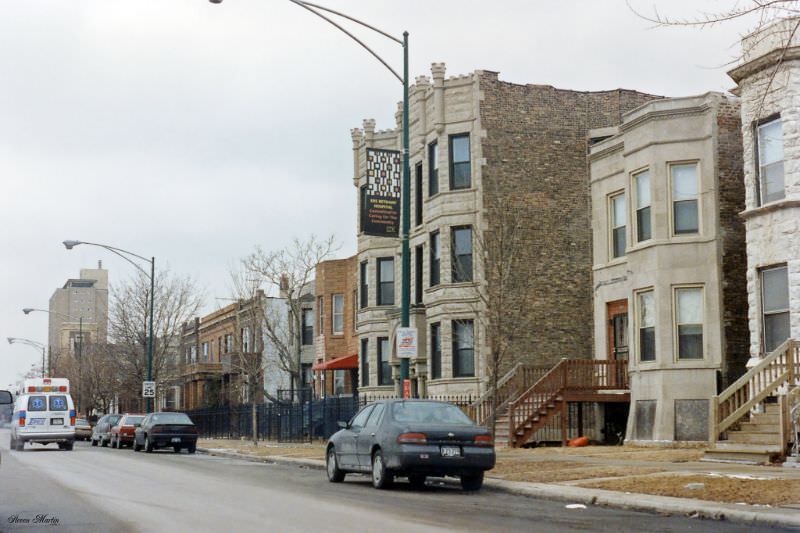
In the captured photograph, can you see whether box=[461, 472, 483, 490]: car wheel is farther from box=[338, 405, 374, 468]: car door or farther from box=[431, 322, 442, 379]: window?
box=[431, 322, 442, 379]: window

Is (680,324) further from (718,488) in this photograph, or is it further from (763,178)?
(718,488)

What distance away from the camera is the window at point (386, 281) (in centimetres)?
4303

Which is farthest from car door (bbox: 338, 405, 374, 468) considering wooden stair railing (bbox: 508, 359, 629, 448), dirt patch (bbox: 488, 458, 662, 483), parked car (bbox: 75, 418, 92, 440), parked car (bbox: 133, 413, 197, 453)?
parked car (bbox: 75, 418, 92, 440)

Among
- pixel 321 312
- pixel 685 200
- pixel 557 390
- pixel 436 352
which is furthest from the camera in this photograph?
pixel 321 312

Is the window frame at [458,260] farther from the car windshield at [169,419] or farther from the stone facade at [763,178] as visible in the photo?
the stone facade at [763,178]

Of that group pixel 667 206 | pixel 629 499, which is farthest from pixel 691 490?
pixel 667 206

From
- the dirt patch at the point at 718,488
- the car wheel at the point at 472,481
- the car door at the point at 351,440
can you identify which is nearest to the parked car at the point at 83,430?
the car door at the point at 351,440

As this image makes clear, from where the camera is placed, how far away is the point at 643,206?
2888cm

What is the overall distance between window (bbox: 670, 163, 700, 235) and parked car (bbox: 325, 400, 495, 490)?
1175 cm

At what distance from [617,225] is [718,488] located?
1718 cm

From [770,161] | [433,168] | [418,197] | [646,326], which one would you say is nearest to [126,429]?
[418,197]

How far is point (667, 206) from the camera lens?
27.8m

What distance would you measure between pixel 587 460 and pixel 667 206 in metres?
8.65

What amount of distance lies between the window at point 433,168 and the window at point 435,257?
1.55 m
